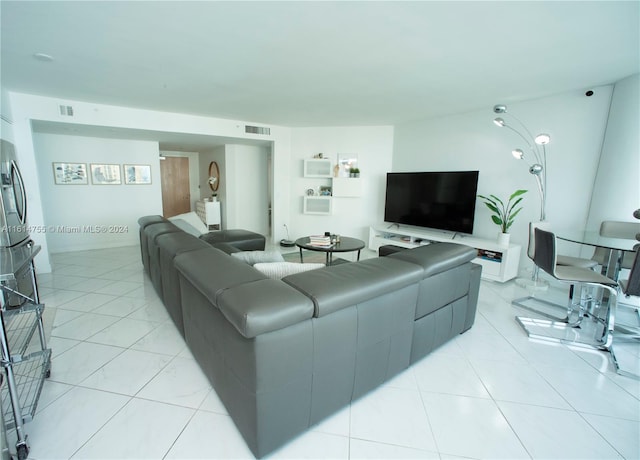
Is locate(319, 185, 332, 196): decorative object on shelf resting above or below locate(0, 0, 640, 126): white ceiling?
below

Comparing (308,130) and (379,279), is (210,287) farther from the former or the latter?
(308,130)

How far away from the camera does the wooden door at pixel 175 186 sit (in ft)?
26.6

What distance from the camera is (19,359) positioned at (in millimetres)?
1373

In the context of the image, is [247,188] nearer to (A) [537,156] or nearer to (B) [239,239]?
(B) [239,239]

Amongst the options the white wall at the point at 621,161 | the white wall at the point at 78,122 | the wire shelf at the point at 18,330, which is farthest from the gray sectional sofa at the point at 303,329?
the white wall at the point at 78,122

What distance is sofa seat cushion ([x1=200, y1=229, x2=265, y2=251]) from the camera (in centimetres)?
431

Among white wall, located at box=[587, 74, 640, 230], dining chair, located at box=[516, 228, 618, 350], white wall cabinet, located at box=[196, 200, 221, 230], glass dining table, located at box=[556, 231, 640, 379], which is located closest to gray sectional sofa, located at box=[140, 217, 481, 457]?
dining chair, located at box=[516, 228, 618, 350]

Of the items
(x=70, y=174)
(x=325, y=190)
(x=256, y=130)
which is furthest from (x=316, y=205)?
(x=70, y=174)

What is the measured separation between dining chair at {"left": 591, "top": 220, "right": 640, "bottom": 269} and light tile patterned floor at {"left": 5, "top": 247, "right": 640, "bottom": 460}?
1.21m

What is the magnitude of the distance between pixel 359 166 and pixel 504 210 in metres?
2.74

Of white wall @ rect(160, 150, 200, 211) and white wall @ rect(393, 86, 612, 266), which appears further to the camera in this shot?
white wall @ rect(160, 150, 200, 211)

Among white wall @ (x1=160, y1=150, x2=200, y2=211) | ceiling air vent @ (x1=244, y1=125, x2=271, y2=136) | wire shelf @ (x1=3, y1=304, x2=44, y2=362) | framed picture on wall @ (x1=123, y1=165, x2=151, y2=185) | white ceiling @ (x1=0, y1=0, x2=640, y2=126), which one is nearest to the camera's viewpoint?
white ceiling @ (x1=0, y1=0, x2=640, y2=126)

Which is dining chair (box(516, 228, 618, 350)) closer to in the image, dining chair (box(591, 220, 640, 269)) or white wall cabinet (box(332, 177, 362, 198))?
dining chair (box(591, 220, 640, 269))

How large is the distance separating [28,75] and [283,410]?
4272 mm
